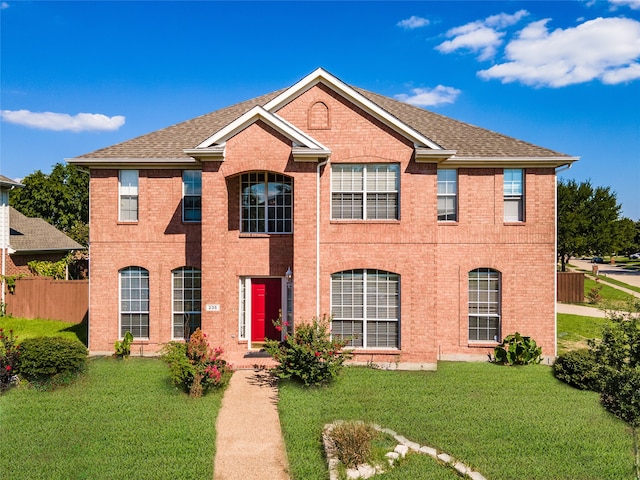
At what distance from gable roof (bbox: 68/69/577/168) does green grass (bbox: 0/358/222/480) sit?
7.06m

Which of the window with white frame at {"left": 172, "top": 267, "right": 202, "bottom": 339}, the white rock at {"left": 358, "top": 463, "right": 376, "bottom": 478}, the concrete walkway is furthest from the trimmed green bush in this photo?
the white rock at {"left": 358, "top": 463, "right": 376, "bottom": 478}

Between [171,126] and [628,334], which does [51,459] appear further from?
[171,126]

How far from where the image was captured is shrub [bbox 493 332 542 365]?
1383 centimetres

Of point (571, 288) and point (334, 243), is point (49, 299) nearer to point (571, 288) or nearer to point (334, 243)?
point (334, 243)

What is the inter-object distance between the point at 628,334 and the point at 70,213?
55.7 m

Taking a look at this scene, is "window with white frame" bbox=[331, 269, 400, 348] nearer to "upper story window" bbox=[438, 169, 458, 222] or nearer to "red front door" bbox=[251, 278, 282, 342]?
"red front door" bbox=[251, 278, 282, 342]

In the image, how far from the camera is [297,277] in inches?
516

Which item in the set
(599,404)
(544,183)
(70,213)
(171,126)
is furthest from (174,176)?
(70,213)

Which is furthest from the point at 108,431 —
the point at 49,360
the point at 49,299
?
the point at 49,299

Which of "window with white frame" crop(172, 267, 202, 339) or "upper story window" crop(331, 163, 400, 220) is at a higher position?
"upper story window" crop(331, 163, 400, 220)

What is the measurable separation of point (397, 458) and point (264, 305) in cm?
766

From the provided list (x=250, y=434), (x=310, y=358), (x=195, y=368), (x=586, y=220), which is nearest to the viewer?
(x=250, y=434)

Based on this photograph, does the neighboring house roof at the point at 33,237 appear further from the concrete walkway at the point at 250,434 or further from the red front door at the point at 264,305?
the concrete walkway at the point at 250,434

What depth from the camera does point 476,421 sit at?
29.7 ft
